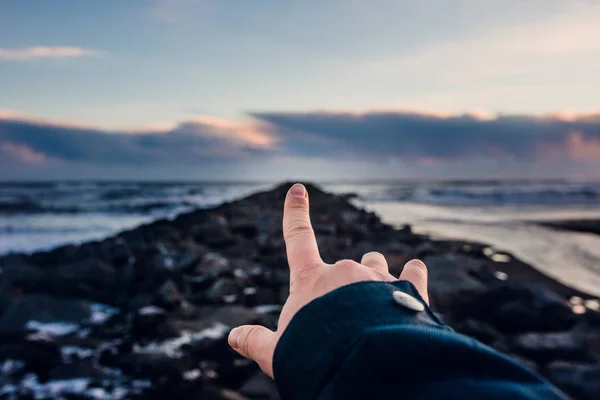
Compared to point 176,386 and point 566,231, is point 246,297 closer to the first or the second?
point 176,386

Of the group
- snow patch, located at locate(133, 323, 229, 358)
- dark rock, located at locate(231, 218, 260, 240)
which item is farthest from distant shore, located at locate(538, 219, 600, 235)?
snow patch, located at locate(133, 323, 229, 358)

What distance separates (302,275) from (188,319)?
408cm

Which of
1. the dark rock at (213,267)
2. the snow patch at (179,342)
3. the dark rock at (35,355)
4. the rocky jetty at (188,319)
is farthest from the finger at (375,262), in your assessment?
the dark rock at (213,267)

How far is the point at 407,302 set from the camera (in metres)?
0.97

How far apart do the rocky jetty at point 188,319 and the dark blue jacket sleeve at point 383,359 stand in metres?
2.61

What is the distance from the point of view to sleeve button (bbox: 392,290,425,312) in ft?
3.16

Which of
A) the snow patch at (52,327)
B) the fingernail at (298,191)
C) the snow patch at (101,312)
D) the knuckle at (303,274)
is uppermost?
the fingernail at (298,191)

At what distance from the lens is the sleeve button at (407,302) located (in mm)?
964

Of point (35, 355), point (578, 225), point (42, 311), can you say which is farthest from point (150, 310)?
point (578, 225)

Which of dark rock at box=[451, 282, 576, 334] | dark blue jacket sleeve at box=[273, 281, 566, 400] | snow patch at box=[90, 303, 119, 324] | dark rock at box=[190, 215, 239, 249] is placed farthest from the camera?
dark rock at box=[190, 215, 239, 249]

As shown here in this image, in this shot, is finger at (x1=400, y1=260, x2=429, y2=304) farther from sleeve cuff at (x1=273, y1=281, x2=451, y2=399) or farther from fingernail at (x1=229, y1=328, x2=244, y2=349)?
fingernail at (x1=229, y1=328, x2=244, y2=349)

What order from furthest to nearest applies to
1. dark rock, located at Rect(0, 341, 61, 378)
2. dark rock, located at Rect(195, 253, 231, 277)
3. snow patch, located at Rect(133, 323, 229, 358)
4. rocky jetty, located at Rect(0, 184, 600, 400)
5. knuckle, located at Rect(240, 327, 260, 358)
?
1. dark rock, located at Rect(195, 253, 231, 277)
2. snow patch, located at Rect(133, 323, 229, 358)
3. dark rock, located at Rect(0, 341, 61, 378)
4. rocky jetty, located at Rect(0, 184, 600, 400)
5. knuckle, located at Rect(240, 327, 260, 358)

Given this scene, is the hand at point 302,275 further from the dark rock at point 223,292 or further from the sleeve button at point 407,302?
the dark rock at point 223,292

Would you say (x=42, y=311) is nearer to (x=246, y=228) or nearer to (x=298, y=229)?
(x=298, y=229)
